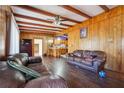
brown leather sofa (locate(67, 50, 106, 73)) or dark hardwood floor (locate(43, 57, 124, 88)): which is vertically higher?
brown leather sofa (locate(67, 50, 106, 73))

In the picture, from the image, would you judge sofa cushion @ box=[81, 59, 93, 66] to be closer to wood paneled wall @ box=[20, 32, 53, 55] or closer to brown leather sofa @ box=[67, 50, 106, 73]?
brown leather sofa @ box=[67, 50, 106, 73]

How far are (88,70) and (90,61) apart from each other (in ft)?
1.48

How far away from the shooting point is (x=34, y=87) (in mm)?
910

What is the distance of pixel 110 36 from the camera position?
4.59 m

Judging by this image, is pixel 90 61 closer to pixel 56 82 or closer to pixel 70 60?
pixel 70 60

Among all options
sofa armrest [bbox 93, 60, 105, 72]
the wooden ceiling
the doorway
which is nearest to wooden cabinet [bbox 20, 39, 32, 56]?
the doorway

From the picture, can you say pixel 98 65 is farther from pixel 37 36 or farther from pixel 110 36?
Answer: pixel 37 36

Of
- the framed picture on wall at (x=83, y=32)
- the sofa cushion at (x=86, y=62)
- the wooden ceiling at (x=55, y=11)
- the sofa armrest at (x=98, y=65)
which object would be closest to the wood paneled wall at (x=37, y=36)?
the wooden ceiling at (x=55, y=11)

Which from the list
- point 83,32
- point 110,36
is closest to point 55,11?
point 83,32

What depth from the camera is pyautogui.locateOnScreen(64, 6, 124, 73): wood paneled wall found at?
4.14m

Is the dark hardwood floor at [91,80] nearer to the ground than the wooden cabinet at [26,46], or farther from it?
nearer to the ground

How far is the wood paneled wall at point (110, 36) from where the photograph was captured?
414 centimetres

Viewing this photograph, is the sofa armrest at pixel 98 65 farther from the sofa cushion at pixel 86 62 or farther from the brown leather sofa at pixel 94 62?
the sofa cushion at pixel 86 62

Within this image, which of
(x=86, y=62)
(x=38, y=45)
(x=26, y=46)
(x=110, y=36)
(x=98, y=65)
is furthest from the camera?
(x=38, y=45)
